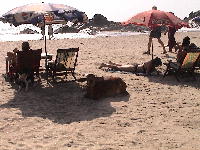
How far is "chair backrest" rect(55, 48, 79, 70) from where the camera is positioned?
870 cm

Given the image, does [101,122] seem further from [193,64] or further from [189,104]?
[193,64]

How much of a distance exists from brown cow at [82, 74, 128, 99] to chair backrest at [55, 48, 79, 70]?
1102 millimetres

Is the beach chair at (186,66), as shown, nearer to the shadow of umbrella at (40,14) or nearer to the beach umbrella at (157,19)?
the beach umbrella at (157,19)

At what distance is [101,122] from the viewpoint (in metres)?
6.50

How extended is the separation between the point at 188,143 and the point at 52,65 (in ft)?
15.2

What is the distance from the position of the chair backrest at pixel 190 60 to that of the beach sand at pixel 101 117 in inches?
17.5

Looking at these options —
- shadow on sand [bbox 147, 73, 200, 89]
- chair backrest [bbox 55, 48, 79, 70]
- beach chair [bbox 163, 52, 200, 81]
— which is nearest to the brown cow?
chair backrest [bbox 55, 48, 79, 70]

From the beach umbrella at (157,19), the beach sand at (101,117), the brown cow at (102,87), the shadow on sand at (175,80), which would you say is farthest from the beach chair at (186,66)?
the brown cow at (102,87)

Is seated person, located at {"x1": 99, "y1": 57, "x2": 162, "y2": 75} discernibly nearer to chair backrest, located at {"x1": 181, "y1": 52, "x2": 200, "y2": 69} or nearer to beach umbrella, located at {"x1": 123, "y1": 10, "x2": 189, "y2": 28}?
chair backrest, located at {"x1": 181, "y1": 52, "x2": 200, "y2": 69}

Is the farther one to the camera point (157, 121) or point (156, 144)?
point (157, 121)

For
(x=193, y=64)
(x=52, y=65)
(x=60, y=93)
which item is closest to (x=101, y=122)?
(x=60, y=93)

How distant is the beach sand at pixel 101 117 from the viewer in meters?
5.53

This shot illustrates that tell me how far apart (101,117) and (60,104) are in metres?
1.22

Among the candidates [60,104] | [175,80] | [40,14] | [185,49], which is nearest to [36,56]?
[40,14]
